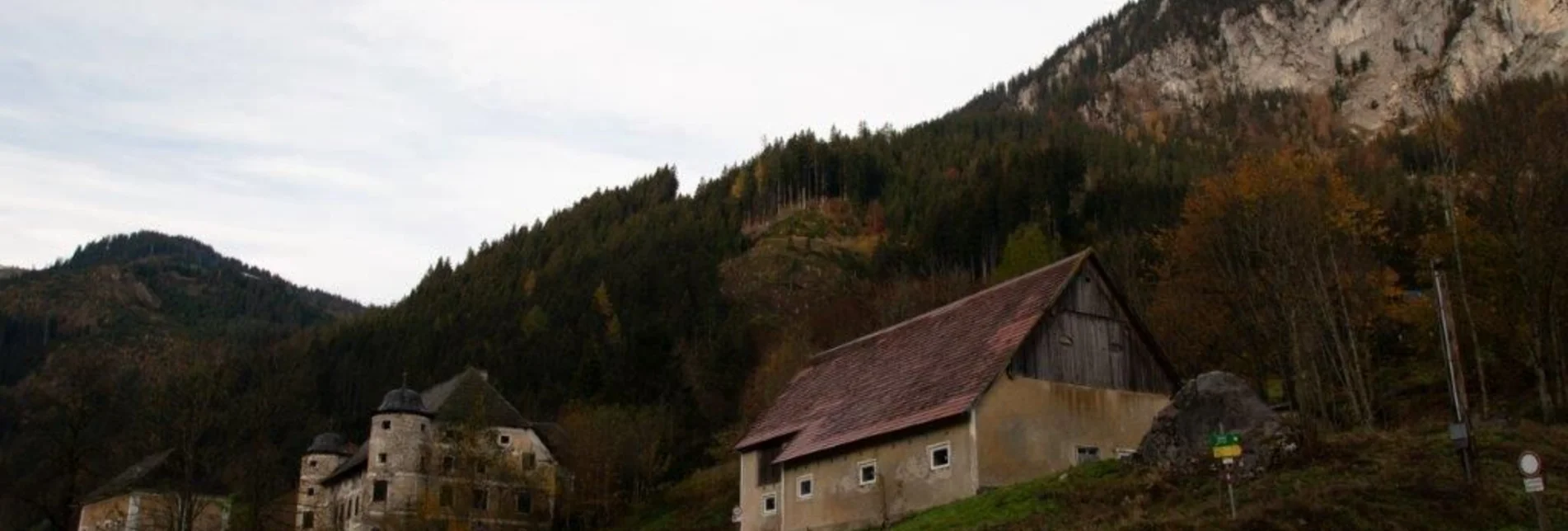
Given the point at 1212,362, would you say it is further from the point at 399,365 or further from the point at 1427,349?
the point at 399,365

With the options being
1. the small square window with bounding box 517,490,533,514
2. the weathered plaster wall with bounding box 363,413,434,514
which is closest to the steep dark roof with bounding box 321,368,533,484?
the weathered plaster wall with bounding box 363,413,434,514

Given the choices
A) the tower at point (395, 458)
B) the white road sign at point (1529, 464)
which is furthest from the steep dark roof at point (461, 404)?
Result: the white road sign at point (1529, 464)

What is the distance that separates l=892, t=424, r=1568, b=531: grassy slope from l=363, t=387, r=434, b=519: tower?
47.2 metres

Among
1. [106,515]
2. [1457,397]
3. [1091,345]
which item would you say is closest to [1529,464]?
[1457,397]

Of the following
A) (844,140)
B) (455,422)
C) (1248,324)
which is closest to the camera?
(1248,324)

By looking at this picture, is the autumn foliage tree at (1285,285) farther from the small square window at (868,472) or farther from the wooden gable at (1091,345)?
the small square window at (868,472)

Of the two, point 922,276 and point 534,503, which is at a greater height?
point 922,276

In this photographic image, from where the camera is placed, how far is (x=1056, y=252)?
267 feet

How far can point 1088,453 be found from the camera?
36500mm

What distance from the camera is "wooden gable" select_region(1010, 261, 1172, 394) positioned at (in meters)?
36.3

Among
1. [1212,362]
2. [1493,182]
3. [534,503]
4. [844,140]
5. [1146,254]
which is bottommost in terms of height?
[534,503]

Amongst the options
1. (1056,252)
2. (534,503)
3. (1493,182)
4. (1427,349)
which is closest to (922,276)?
(1056,252)

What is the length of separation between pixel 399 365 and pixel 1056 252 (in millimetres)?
68580

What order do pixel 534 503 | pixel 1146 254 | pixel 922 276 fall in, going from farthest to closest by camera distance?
pixel 922 276, pixel 1146 254, pixel 534 503
